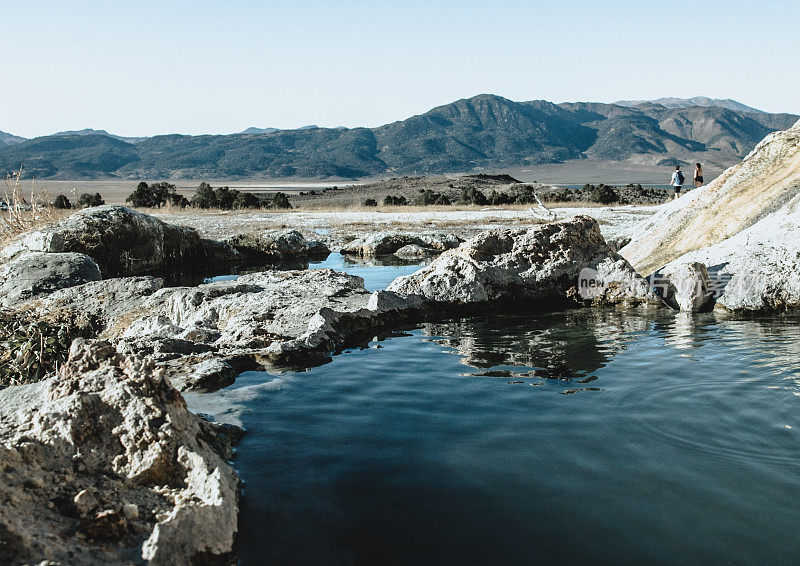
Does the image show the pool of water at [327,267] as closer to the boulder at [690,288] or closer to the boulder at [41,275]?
the boulder at [41,275]

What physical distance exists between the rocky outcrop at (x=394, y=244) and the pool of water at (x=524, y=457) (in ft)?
39.4

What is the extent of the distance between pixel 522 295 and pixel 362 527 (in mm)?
6950

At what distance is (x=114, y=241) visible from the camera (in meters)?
15.1

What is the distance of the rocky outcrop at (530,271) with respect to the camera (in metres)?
9.73

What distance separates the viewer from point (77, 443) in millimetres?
3438

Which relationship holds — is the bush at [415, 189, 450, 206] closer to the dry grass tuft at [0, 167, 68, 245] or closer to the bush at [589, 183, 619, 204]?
the bush at [589, 183, 619, 204]

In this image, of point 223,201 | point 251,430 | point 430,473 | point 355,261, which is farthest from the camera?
point 223,201

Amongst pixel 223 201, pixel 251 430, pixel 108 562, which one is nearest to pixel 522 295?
pixel 251 430

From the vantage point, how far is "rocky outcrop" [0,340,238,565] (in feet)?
9.23

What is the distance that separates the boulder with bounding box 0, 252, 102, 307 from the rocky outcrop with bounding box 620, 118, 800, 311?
856cm

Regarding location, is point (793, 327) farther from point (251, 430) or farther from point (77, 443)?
point (77, 443)

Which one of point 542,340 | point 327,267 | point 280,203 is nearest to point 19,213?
point 327,267

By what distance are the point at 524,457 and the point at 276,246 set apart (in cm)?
1503

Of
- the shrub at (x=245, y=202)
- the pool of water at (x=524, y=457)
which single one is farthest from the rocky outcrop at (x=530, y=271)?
the shrub at (x=245, y=202)
